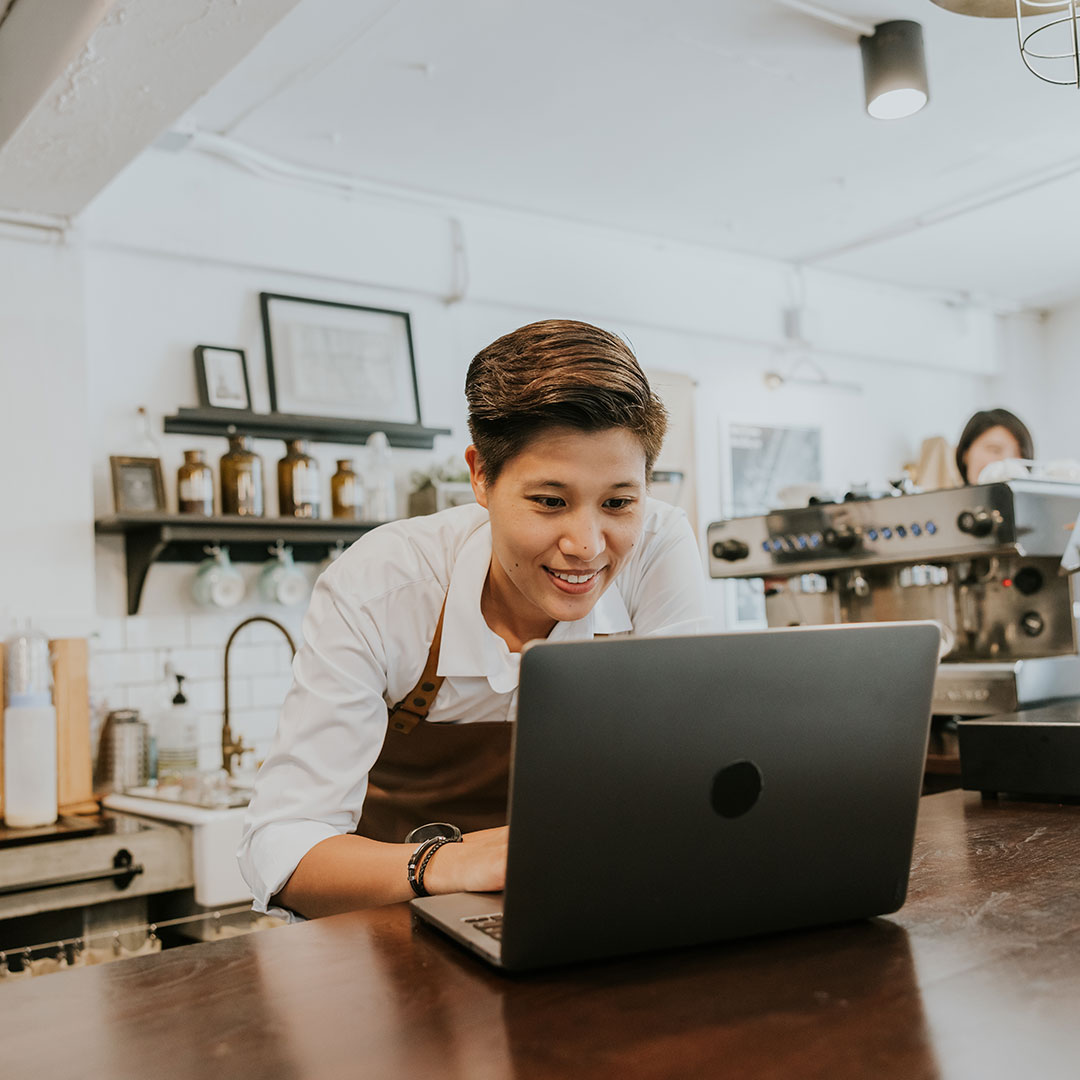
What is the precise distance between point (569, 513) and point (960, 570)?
1.52 m

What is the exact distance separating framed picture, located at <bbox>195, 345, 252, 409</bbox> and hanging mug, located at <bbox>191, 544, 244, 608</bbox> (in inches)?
19.1

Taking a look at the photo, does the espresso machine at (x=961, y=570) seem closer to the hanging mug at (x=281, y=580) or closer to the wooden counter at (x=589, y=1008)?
the wooden counter at (x=589, y=1008)

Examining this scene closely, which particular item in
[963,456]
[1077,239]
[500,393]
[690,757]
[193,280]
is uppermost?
[1077,239]

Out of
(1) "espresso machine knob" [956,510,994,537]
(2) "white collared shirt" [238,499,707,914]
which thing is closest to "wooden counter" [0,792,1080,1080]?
(2) "white collared shirt" [238,499,707,914]

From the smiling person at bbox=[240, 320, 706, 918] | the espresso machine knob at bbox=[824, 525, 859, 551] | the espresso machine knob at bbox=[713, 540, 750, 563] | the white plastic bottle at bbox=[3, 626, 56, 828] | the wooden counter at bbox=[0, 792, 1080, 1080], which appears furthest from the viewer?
the white plastic bottle at bbox=[3, 626, 56, 828]

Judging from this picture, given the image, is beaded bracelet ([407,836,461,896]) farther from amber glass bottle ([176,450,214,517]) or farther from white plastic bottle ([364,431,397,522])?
white plastic bottle ([364,431,397,522])

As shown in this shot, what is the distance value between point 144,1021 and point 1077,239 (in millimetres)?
5453

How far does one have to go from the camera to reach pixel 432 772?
1584mm

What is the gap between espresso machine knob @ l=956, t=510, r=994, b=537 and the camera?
223 centimetres

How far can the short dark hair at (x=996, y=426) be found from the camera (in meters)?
4.08

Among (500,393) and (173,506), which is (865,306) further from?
(500,393)

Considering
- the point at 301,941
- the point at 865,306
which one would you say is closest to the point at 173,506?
the point at 301,941

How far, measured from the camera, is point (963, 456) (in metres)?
4.29

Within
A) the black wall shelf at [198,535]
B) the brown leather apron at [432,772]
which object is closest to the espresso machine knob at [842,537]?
the brown leather apron at [432,772]
